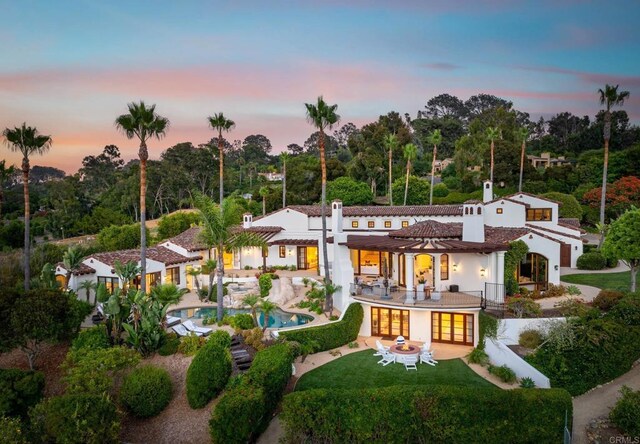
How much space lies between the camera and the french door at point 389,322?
23828 mm

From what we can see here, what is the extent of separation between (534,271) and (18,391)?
27483 millimetres

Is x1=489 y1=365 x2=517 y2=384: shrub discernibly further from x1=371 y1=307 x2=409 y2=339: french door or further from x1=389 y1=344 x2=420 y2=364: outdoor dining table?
x1=371 y1=307 x2=409 y2=339: french door

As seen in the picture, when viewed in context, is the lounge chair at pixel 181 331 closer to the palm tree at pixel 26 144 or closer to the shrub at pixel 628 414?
the palm tree at pixel 26 144

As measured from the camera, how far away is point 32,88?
35.0 meters

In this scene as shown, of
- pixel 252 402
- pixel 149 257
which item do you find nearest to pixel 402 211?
pixel 149 257

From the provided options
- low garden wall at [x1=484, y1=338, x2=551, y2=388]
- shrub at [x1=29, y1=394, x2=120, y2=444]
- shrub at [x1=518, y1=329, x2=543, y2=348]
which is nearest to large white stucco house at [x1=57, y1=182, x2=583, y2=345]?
low garden wall at [x1=484, y1=338, x2=551, y2=388]

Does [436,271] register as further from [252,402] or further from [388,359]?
[252,402]

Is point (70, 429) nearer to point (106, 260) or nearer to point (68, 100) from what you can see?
point (106, 260)

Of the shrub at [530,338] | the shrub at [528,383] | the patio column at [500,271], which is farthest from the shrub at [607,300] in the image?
the shrub at [528,383]

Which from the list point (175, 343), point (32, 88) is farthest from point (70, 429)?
point (32, 88)

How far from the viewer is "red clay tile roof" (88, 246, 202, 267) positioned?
3070 cm

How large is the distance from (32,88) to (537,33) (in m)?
41.7

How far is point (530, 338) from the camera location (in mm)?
19641

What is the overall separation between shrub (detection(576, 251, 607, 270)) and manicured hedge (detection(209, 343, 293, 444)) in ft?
94.8
